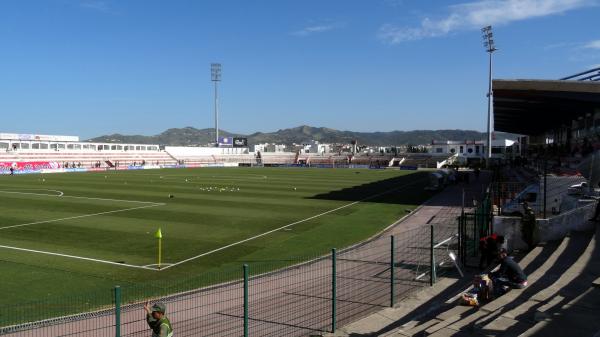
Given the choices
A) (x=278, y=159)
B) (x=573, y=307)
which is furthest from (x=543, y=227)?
(x=278, y=159)

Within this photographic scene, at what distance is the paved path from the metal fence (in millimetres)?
19

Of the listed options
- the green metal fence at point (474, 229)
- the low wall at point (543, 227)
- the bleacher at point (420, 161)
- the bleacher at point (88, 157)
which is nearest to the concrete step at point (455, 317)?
the green metal fence at point (474, 229)

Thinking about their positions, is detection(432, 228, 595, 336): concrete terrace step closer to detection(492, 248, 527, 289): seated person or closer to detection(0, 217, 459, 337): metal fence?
detection(492, 248, 527, 289): seated person

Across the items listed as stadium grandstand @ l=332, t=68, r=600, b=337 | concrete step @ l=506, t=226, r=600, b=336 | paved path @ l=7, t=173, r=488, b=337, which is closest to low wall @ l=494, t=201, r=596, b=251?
stadium grandstand @ l=332, t=68, r=600, b=337

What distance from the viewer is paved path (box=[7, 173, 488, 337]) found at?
30.8 feet

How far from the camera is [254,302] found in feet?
35.9

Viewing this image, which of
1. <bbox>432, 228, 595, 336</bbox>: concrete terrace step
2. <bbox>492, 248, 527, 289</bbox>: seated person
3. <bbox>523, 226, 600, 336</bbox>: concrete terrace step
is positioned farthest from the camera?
<bbox>492, 248, 527, 289</bbox>: seated person

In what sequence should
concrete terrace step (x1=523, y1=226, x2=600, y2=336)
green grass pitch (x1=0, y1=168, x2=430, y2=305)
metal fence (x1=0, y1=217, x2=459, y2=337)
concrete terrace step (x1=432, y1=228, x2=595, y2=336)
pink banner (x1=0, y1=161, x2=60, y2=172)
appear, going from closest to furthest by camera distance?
1. concrete terrace step (x1=523, y1=226, x2=600, y2=336)
2. concrete terrace step (x1=432, y1=228, x2=595, y2=336)
3. metal fence (x1=0, y1=217, x2=459, y2=337)
4. green grass pitch (x1=0, y1=168, x2=430, y2=305)
5. pink banner (x1=0, y1=161, x2=60, y2=172)

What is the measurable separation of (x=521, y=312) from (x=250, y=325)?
520 cm

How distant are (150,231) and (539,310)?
54.4 feet

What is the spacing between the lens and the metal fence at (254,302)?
30.8ft

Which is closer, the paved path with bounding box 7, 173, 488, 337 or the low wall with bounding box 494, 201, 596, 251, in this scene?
the paved path with bounding box 7, 173, 488, 337

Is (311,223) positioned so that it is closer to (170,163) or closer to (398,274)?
(398,274)

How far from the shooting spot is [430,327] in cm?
841
